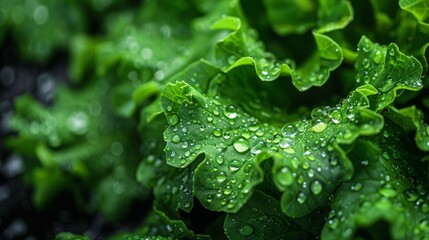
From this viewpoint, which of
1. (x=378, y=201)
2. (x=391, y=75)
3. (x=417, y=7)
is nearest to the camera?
(x=378, y=201)

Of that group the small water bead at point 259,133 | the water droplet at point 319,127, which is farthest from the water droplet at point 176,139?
the water droplet at point 319,127

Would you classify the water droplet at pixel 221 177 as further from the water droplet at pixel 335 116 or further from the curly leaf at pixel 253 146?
the water droplet at pixel 335 116

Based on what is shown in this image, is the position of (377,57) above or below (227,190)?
above

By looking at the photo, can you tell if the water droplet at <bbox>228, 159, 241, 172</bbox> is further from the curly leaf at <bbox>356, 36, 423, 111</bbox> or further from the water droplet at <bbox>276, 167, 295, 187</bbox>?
the curly leaf at <bbox>356, 36, 423, 111</bbox>

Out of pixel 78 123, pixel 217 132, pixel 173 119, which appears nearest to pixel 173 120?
pixel 173 119

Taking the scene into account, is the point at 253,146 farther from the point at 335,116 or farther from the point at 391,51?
the point at 391,51
